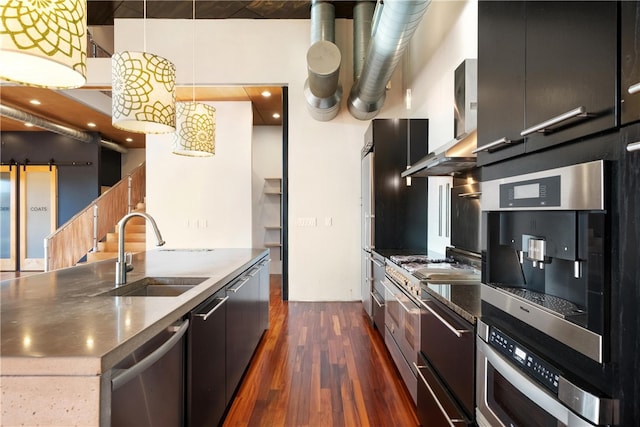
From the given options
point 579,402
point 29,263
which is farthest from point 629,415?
point 29,263

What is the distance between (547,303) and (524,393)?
28cm

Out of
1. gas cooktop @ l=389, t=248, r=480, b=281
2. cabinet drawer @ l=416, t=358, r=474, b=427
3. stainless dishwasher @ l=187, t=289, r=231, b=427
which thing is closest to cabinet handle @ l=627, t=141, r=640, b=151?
cabinet drawer @ l=416, t=358, r=474, b=427

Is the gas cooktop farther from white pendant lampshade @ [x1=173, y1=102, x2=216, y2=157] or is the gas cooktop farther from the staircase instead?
the staircase

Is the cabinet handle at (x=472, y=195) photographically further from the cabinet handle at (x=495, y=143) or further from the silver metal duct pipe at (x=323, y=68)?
the silver metal duct pipe at (x=323, y=68)

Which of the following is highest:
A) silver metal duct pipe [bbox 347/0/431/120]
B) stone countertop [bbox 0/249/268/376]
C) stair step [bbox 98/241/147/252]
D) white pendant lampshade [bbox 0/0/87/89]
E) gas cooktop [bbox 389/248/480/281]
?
silver metal duct pipe [bbox 347/0/431/120]

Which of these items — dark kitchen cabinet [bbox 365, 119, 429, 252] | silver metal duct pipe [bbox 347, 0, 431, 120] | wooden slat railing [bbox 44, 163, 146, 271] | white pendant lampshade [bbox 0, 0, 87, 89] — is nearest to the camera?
white pendant lampshade [bbox 0, 0, 87, 89]

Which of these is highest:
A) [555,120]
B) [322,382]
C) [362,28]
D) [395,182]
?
[362,28]

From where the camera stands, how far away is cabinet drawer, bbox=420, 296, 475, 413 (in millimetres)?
1365

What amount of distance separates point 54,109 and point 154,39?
2931 mm

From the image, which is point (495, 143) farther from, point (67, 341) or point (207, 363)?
point (207, 363)

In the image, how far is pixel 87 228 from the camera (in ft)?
21.2

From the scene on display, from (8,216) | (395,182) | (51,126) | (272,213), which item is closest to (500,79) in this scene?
(395,182)

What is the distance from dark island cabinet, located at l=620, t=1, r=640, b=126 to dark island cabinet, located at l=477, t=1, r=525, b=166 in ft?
1.19

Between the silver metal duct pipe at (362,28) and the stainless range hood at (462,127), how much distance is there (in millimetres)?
2177
